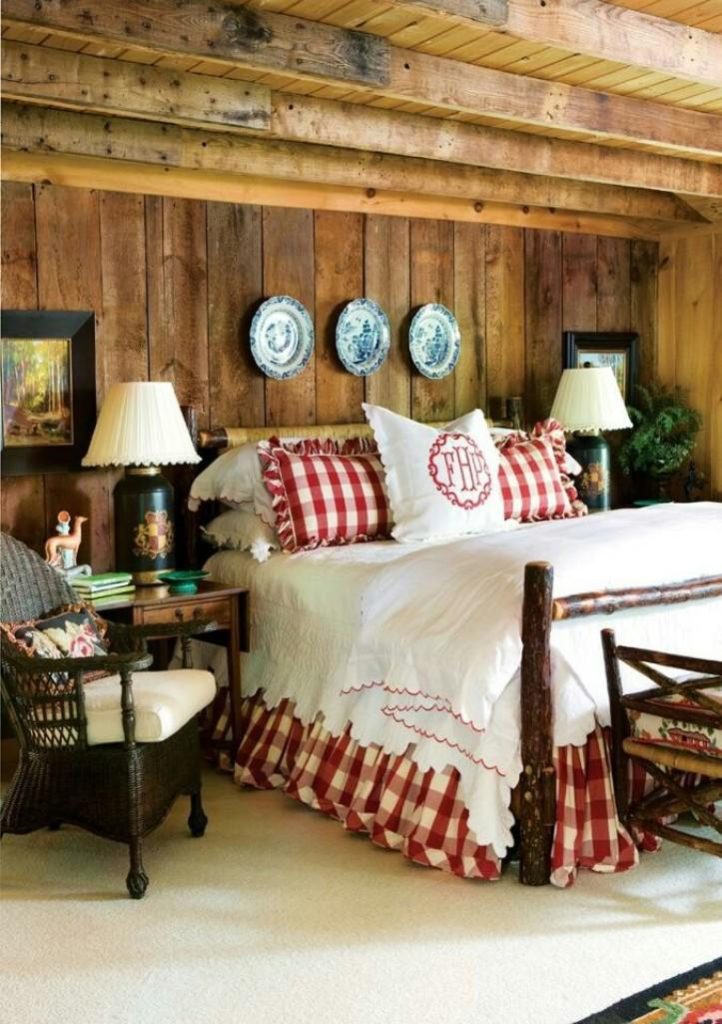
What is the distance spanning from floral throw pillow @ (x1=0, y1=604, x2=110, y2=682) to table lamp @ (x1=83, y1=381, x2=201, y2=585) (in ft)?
1.59

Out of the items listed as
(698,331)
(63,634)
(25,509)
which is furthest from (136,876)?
(698,331)

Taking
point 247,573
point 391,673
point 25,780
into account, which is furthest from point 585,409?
point 25,780

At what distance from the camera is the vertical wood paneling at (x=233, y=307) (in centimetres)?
466

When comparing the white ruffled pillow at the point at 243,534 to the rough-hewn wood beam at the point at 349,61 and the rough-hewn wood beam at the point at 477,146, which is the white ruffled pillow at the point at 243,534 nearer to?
the rough-hewn wood beam at the point at 477,146

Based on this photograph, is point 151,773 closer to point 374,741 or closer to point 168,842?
point 168,842

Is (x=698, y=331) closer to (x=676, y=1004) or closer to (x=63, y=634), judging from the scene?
(x=63, y=634)

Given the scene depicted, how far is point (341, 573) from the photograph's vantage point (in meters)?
3.84

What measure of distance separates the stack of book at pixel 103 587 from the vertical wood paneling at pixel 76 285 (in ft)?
1.63

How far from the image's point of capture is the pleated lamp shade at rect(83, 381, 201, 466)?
401 centimetres

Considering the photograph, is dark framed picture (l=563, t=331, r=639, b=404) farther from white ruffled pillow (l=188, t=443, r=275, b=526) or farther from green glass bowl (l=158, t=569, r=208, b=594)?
green glass bowl (l=158, t=569, r=208, b=594)

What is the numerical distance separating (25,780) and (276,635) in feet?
3.61

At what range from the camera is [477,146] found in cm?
467

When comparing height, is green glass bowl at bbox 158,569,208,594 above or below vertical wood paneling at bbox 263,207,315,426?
below

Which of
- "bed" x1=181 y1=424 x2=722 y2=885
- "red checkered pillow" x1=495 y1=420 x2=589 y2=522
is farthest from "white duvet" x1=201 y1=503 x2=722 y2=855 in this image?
"red checkered pillow" x1=495 y1=420 x2=589 y2=522
